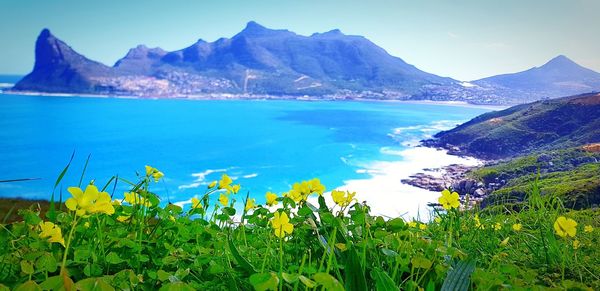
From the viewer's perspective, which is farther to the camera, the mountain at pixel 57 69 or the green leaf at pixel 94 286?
the mountain at pixel 57 69

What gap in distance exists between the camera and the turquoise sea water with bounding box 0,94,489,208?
2088 inches

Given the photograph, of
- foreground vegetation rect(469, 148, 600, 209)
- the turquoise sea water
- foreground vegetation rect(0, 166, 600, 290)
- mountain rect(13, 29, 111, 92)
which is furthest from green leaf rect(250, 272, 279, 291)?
mountain rect(13, 29, 111, 92)

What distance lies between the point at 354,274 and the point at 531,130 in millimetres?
39305

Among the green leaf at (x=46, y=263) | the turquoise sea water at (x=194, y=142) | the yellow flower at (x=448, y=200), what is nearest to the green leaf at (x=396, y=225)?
the yellow flower at (x=448, y=200)

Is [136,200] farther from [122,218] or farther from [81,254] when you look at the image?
[81,254]

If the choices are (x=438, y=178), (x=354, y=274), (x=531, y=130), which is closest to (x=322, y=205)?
(x=354, y=274)

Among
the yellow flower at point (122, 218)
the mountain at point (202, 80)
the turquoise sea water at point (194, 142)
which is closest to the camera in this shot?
the yellow flower at point (122, 218)

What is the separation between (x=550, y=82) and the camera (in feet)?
206

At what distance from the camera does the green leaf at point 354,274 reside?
4.01 ft

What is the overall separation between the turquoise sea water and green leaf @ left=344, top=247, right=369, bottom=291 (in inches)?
1206

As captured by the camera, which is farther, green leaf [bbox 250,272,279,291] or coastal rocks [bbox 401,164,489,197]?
coastal rocks [bbox 401,164,489,197]

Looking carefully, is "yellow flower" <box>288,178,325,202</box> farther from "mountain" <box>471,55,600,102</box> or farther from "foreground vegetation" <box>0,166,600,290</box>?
"mountain" <box>471,55,600,102</box>

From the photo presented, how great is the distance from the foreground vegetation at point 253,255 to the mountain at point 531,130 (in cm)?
2282

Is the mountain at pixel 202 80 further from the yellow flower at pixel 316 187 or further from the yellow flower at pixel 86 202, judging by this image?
the yellow flower at pixel 86 202
